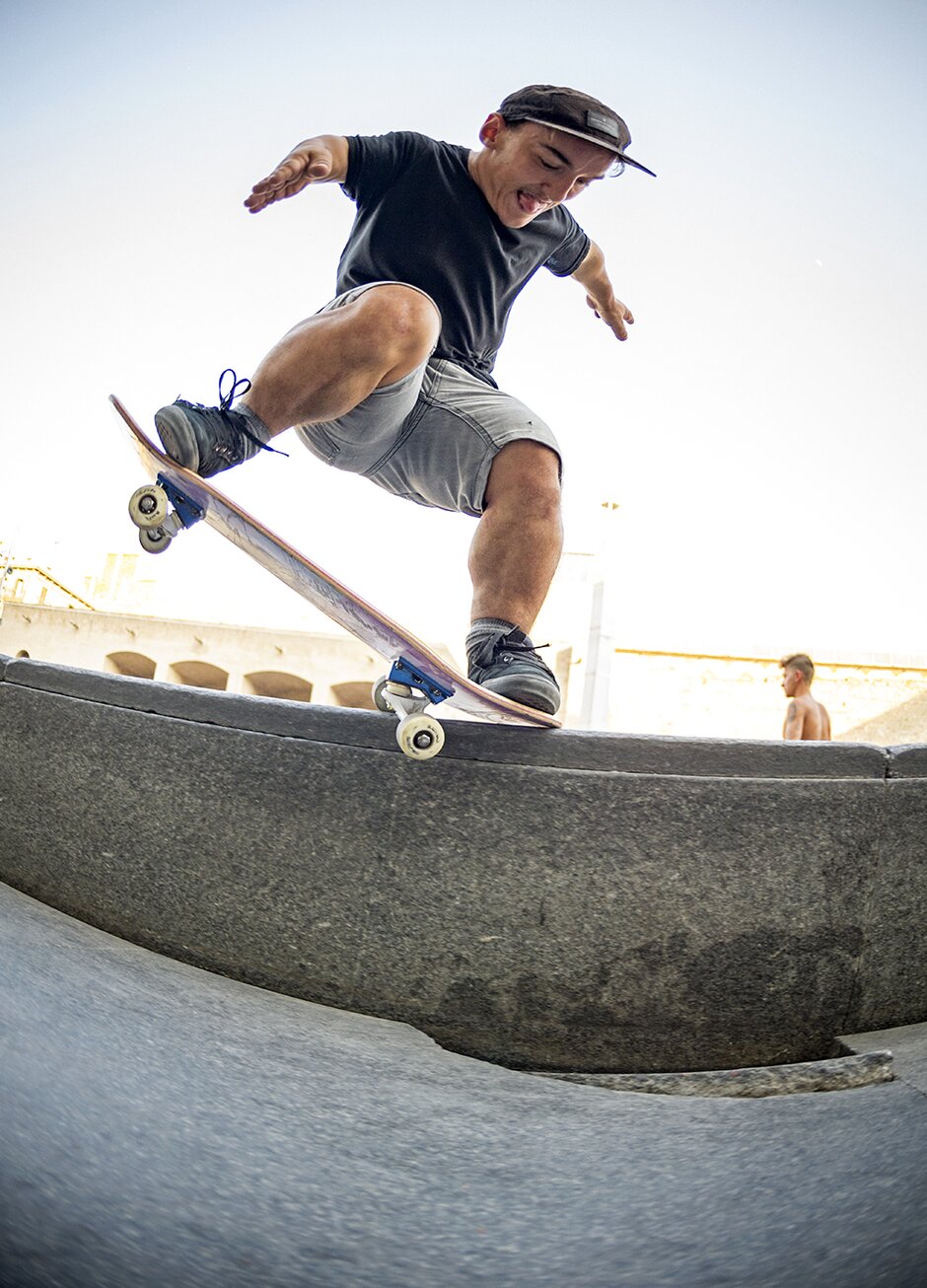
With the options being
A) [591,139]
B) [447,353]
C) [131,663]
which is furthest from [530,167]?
[131,663]

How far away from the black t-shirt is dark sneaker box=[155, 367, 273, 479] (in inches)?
25.9

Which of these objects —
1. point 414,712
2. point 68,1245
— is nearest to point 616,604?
point 414,712

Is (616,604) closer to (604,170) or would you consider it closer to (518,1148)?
(604,170)

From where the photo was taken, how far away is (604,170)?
2.35m

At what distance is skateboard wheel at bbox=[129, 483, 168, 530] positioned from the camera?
1.93m

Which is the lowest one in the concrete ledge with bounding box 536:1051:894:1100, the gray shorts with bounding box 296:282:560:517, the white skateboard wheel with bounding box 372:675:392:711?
the concrete ledge with bounding box 536:1051:894:1100

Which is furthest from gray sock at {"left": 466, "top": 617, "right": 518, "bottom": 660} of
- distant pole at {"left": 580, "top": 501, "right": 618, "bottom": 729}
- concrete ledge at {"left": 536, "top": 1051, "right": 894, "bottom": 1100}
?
distant pole at {"left": 580, "top": 501, "right": 618, "bottom": 729}

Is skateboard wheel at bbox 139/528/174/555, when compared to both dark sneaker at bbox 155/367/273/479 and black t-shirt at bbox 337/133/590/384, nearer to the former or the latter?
dark sneaker at bbox 155/367/273/479

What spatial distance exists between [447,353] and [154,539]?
106 cm

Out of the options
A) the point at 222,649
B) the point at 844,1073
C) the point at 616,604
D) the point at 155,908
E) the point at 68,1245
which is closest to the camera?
the point at 68,1245

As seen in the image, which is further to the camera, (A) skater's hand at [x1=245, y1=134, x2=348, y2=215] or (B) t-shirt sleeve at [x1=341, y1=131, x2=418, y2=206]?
(B) t-shirt sleeve at [x1=341, y1=131, x2=418, y2=206]

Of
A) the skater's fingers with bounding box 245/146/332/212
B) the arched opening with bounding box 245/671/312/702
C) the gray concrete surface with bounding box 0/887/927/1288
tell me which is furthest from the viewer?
the arched opening with bounding box 245/671/312/702

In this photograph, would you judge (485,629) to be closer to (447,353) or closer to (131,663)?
(447,353)

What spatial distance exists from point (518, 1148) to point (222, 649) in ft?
80.8
